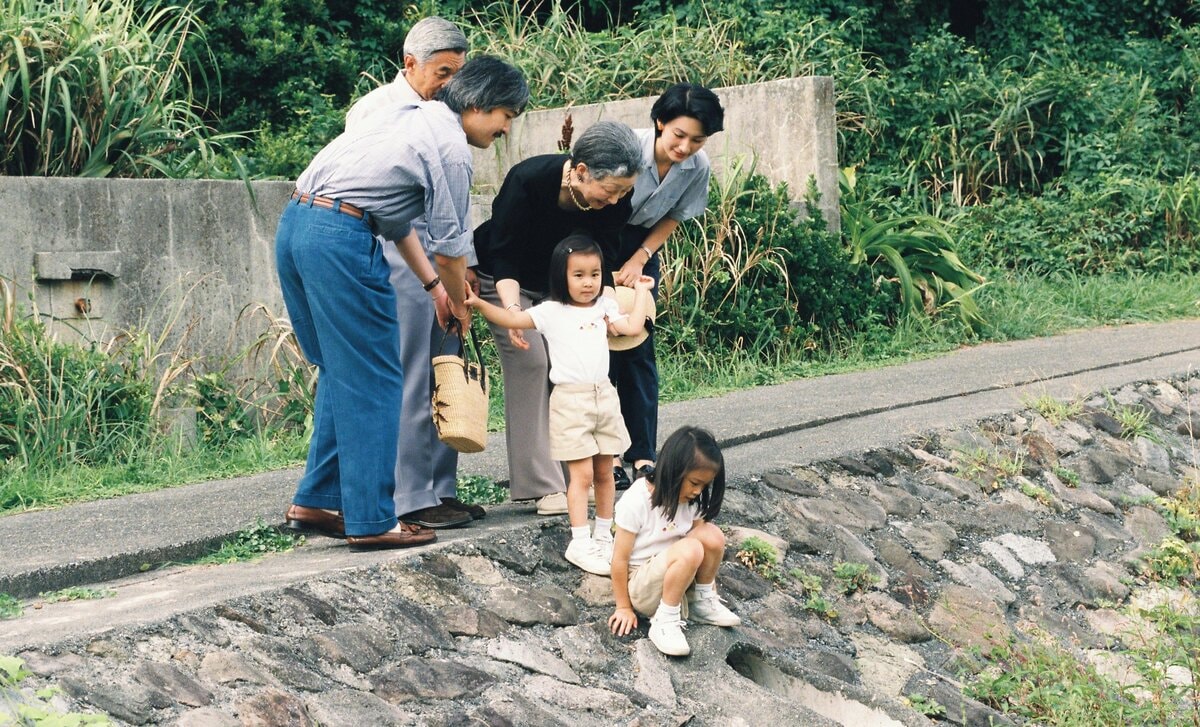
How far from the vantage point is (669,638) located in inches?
164

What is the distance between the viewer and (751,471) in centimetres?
575

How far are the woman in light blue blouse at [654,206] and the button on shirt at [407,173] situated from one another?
2.90 feet

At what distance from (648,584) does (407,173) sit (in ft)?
4.74

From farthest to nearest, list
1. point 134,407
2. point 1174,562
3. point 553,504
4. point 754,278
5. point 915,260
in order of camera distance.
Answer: point 915,260, point 754,278, point 1174,562, point 134,407, point 553,504

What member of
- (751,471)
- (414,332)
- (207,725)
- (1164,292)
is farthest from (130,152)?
(1164,292)

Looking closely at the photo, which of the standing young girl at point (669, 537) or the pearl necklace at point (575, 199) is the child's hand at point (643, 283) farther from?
→ the standing young girl at point (669, 537)

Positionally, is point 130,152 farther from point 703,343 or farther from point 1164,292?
point 1164,292

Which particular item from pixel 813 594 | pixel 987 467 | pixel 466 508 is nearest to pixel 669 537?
pixel 466 508

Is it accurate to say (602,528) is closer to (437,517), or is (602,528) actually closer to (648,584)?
(648,584)

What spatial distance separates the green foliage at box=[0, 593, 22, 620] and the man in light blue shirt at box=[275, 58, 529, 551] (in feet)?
3.23

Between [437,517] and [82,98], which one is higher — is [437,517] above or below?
below

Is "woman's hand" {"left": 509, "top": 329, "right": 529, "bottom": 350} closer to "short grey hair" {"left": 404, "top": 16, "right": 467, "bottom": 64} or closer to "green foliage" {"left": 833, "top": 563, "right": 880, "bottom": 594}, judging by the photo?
"short grey hair" {"left": 404, "top": 16, "right": 467, "bottom": 64}

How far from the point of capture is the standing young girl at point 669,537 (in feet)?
13.4

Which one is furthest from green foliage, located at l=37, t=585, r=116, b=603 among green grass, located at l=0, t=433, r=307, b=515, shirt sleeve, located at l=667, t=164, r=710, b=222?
shirt sleeve, located at l=667, t=164, r=710, b=222
